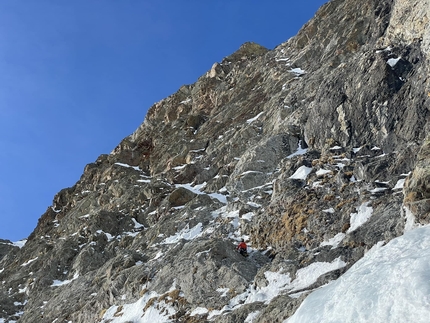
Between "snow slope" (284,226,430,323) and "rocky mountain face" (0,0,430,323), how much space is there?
172cm

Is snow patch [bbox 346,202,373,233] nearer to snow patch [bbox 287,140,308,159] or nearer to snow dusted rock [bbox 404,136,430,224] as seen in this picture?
snow dusted rock [bbox 404,136,430,224]

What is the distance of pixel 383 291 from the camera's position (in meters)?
11.6

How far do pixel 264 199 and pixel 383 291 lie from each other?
780 inches

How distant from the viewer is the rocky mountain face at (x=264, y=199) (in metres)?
19.8

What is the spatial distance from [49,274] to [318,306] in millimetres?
34564

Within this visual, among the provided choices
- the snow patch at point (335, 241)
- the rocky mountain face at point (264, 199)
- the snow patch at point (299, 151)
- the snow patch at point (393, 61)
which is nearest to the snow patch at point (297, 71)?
the rocky mountain face at point (264, 199)

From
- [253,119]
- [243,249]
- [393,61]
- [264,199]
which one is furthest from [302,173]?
[253,119]

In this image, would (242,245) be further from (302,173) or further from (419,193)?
(419,193)

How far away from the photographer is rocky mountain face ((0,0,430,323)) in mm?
19797

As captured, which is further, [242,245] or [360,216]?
[242,245]

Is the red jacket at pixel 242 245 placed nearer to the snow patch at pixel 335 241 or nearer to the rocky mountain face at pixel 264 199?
the rocky mountain face at pixel 264 199

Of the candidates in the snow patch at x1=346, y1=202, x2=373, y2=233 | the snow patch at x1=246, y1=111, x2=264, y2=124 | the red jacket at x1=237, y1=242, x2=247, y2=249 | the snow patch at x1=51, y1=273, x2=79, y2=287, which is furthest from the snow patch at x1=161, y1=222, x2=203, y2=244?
the snow patch at x1=246, y1=111, x2=264, y2=124

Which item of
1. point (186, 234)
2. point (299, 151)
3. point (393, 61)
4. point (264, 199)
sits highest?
point (393, 61)

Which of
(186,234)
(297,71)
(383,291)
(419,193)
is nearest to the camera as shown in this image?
(383,291)
